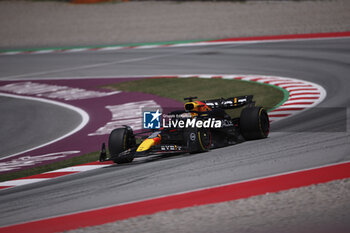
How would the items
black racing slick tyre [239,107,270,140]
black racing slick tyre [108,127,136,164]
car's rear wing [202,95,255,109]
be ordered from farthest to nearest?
car's rear wing [202,95,255,109]
black racing slick tyre [239,107,270,140]
black racing slick tyre [108,127,136,164]

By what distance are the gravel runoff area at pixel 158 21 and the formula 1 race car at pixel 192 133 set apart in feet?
61.3

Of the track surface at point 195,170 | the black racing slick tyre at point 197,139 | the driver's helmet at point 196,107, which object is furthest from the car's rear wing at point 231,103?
the black racing slick tyre at point 197,139

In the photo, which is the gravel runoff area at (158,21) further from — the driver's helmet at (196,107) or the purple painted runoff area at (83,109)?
the driver's helmet at (196,107)

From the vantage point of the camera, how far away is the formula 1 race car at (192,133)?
35.8ft

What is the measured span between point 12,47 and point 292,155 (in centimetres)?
2914

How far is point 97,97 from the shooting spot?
2059cm

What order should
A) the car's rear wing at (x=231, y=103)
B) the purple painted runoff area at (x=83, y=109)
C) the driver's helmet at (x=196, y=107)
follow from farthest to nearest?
the purple painted runoff area at (x=83, y=109) < the car's rear wing at (x=231, y=103) < the driver's helmet at (x=196, y=107)

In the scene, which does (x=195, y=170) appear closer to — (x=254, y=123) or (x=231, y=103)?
(x=254, y=123)

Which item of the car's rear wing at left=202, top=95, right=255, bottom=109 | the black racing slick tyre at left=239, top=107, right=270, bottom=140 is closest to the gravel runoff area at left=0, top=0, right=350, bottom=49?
the car's rear wing at left=202, top=95, right=255, bottom=109

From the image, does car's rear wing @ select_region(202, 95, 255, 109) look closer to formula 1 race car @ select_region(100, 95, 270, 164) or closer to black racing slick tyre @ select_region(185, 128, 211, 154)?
formula 1 race car @ select_region(100, 95, 270, 164)

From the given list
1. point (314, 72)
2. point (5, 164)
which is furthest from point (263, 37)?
point (5, 164)

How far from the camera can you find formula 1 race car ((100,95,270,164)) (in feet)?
35.8

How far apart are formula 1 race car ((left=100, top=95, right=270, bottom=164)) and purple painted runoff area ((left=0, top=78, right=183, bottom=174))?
89.8 inches

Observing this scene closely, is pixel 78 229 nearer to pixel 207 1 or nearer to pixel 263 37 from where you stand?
pixel 263 37
